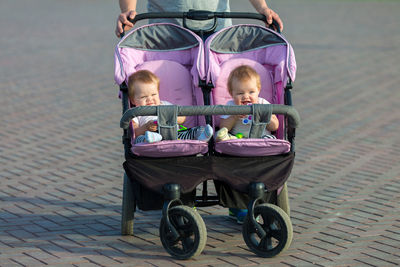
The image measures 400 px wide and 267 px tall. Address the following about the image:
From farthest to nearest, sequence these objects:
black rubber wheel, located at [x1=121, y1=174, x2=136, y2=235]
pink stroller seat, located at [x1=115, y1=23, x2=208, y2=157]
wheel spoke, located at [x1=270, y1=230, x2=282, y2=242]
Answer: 1. pink stroller seat, located at [x1=115, y1=23, x2=208, y2=157]
2. black rubber wheel, located at [x1=121, y1=174, x2=136, y2=235]
3. wheel spoke, located at [x1=270, y1=230, x2=282, y2=242]

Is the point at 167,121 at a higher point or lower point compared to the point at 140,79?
lower

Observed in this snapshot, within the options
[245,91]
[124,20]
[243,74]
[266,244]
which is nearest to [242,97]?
[245,91]

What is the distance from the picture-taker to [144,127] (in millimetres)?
4578

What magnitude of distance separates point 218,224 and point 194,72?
1.04 meters

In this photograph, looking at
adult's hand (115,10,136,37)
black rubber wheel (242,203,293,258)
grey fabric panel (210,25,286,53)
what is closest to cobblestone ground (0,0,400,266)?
black rubber wheel (242,203,293,258)

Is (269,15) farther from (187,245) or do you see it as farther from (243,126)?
(187,245)

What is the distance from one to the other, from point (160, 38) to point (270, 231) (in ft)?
5.39

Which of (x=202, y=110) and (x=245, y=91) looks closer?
(x=202, y=110)

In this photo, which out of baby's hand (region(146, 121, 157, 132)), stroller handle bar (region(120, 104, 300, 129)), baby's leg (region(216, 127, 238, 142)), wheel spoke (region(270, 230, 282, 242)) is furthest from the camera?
baby's hand (region(146, 121, 157, 132))

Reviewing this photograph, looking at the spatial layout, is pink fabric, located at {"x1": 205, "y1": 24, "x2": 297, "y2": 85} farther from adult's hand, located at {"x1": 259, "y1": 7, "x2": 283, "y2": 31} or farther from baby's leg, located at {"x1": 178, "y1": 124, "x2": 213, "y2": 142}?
baby's leg, located at {"x1": 178, "y1": 124, "x2": 213, "y2": 142}

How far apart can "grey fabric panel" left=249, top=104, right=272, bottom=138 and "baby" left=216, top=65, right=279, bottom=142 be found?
252 mm

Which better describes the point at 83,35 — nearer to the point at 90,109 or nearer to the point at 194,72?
the point at 90,109

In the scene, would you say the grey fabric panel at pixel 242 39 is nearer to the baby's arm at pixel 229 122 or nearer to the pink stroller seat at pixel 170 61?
the pink stroller seat at pixel 170 61

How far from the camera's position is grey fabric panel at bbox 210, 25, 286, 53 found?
16.8ft
